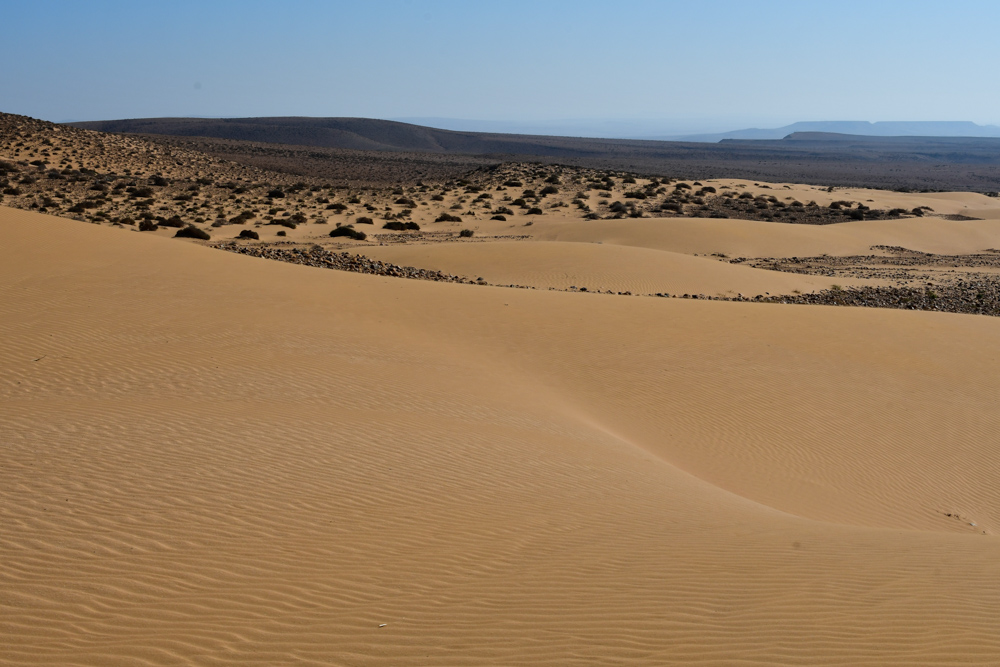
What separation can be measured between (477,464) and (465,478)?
0.51 meters

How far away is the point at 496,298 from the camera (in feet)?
60.4

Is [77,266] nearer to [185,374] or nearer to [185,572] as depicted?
[185,374]

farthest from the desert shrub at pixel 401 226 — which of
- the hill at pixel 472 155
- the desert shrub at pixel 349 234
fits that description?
the hill at pixel 472 155

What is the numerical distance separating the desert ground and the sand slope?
0.04 metres

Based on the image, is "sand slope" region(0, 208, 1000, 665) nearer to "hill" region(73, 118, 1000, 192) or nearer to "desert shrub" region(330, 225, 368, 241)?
"desert shrub" region(330, 225, 368, 241)

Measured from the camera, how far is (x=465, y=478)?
7.79 meters

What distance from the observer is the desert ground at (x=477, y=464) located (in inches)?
183

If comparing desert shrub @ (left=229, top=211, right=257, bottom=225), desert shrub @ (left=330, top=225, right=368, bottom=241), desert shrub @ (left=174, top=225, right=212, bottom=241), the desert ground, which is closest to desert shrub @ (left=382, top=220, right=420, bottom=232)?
desert shrub @ (left=330, top=225, right=368, bottom=241)

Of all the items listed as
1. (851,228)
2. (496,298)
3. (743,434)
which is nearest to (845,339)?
(743,434)

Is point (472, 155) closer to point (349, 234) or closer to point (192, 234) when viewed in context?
point (349, 234)

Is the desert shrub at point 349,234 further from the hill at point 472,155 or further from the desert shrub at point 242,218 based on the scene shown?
the hill at point 472,155

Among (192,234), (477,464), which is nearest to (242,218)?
(192,234)

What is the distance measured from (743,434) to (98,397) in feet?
30.0

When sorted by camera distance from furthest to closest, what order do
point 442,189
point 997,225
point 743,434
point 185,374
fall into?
point 442,189, point 997,225, point 743,434, point 185,374
